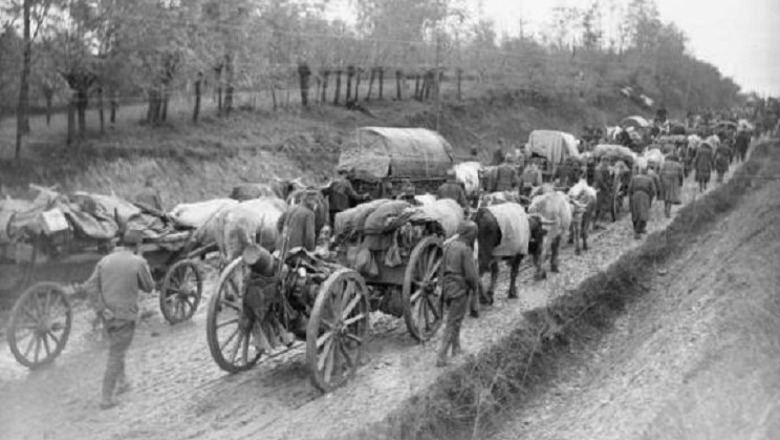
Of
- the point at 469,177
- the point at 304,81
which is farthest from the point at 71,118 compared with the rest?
the point at 304,81

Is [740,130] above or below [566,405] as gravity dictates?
above

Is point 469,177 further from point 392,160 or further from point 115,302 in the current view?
point 115,302

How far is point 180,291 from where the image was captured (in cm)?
1090

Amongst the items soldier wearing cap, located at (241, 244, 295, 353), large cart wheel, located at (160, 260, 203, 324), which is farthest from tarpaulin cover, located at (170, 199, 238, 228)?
soldier wearing cap, located at (241, 244, 295, 353)

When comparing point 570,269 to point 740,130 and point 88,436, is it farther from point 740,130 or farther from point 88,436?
point 740,130

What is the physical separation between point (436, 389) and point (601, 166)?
11.6 m

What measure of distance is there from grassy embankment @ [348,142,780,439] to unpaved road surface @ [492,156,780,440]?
23 cm

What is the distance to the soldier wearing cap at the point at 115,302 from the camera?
309 inches

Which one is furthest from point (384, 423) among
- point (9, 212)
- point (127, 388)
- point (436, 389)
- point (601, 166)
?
point (601, 166)

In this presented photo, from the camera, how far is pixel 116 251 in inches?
320

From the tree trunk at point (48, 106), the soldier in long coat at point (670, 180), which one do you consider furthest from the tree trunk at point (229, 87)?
the soldier in long coat at point (670, 180)

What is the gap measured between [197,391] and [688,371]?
4.82m

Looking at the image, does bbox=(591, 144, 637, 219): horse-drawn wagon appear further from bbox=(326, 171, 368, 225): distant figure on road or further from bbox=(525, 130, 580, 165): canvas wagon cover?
bbox=(326, 171, 368, 225): distant figure on road

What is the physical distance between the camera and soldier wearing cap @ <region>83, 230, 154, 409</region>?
7.84 metres
